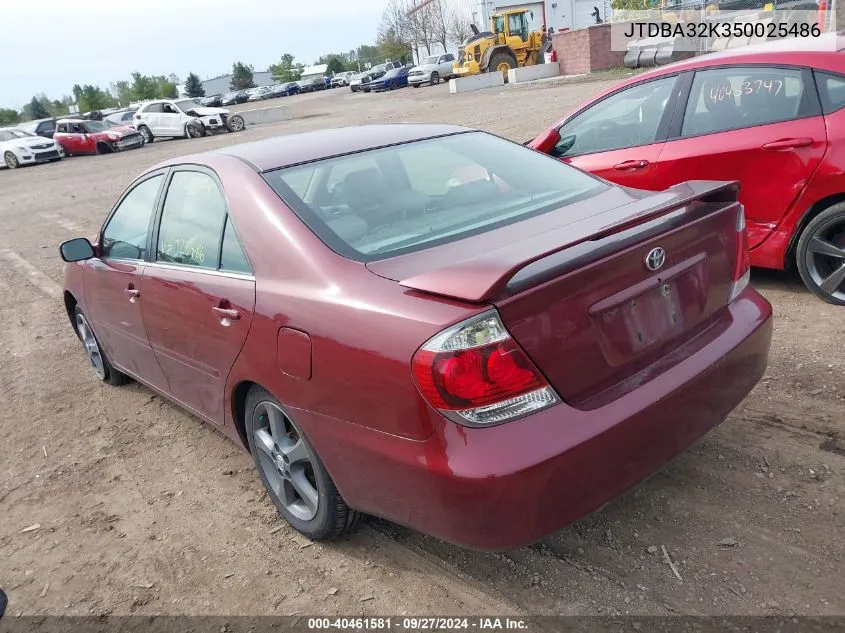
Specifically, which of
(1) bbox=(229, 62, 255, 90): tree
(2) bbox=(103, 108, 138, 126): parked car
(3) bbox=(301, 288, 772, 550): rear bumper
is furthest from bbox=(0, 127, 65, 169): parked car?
(1) bbox=(229, 62, 255, 90): tree

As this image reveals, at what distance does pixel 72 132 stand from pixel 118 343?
28766mm

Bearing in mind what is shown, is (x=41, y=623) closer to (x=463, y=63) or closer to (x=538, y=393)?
(x=538, y=393)

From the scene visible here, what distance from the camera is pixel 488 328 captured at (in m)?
2.12

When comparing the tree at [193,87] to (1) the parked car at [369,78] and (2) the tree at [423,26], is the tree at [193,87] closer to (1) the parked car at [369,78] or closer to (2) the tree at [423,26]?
(2) the tree at [423,26]

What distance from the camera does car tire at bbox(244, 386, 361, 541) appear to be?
2789 mm

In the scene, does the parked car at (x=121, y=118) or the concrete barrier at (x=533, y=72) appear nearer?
the parked car at (x=121, y=118)

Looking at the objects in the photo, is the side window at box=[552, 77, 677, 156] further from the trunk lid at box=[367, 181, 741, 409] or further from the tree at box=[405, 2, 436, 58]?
the tree at box=[405, 2, 436, 58]

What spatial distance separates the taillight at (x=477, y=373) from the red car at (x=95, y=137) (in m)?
29.6

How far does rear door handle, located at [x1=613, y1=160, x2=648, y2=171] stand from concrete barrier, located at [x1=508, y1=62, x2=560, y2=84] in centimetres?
2910

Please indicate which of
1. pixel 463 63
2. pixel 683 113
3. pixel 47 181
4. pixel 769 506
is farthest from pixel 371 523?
pixel 463 63

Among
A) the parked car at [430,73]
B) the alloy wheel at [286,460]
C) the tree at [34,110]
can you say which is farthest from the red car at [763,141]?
the tree at [34,110]

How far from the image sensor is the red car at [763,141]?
14.2ft

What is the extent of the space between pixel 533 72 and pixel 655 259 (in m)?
32.9

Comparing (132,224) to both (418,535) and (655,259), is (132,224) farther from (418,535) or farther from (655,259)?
(655,259)
